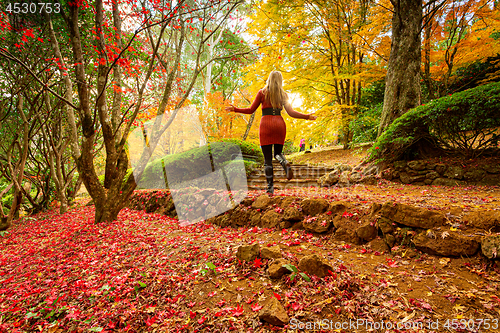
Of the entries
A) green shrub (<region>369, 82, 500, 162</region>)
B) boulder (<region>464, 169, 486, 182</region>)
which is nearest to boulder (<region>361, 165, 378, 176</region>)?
green shrub (<region>369, 82, 500, 162</region>)

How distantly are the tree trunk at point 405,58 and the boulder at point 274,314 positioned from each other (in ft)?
18.1

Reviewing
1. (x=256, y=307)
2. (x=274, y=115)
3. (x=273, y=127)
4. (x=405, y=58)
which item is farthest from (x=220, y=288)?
(x=405, y=58)

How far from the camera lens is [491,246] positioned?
1.69 meters

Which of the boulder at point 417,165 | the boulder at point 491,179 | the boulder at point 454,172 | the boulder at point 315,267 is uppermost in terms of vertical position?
the boulder at point 417,165

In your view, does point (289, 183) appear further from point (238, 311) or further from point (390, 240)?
point (238, 311)

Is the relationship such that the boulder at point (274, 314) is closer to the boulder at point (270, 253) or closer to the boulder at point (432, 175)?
the boulder at point (270, 253)

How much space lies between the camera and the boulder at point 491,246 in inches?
65.2

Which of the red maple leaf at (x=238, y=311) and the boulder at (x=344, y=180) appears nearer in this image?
the red maple leaf at (x=238, y=311)

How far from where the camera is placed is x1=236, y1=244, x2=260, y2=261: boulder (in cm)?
227

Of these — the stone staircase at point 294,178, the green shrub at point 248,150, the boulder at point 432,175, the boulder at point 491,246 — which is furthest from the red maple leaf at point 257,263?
the green shrub at point 248,150

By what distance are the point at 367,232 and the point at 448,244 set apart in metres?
0.69

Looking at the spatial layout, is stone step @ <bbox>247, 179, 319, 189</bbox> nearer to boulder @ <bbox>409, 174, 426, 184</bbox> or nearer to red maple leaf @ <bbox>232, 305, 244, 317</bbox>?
boulder @ <bbox>409, 174, 426, 184</bbox>

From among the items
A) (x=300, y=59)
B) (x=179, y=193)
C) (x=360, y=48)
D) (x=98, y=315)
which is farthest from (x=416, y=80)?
(x=98, y=315)

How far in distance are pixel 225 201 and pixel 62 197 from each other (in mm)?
6375
